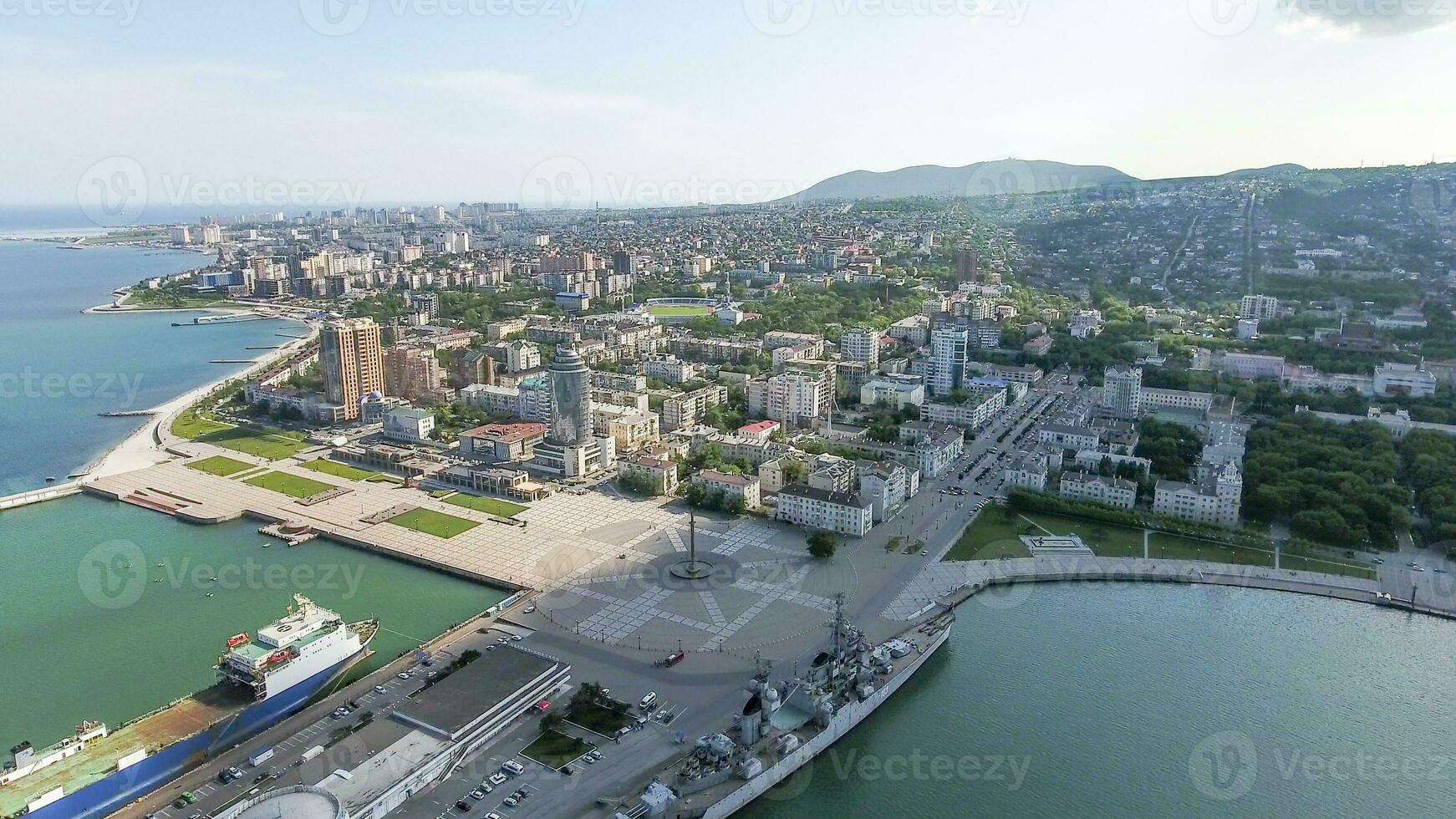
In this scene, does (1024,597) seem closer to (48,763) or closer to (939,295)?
(48,763)

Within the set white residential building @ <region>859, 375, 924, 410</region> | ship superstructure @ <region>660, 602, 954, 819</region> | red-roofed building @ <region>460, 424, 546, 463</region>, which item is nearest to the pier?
red-roofed building @ <region>460, 424, 546, 463</region>

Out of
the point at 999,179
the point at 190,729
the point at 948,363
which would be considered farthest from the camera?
the point at 999,179

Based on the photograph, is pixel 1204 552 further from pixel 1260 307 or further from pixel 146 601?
pixel 1260 307

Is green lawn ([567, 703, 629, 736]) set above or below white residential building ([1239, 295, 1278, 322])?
below

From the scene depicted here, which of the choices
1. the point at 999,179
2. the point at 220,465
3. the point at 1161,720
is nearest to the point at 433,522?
the point at 220,465

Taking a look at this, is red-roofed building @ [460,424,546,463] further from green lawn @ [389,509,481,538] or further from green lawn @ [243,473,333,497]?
green lawn @ [243,473,333,497]

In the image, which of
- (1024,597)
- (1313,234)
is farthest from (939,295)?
(1024,597)
